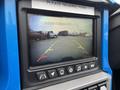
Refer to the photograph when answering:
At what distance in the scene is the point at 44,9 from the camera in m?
0.72

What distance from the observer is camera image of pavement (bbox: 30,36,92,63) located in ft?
2.40

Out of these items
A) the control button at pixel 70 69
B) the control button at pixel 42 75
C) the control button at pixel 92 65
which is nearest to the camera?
the control button at pixel 42 75

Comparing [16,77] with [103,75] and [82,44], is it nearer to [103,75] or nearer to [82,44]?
[82,44]

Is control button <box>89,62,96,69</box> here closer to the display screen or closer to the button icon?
the display screen

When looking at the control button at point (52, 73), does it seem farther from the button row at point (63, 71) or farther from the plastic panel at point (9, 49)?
the plastic panel at point (9, 49)

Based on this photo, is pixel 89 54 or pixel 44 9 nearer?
pixel 44 9

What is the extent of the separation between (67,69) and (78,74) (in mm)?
89

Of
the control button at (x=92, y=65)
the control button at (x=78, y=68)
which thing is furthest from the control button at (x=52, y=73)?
the control button at (x=92, y=65)

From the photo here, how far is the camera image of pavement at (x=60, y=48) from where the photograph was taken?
0.73m

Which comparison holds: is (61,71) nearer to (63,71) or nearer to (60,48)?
(63,71)

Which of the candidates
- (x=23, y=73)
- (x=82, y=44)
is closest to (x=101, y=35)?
(x=82, y=44)

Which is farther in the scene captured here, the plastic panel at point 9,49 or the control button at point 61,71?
the control button at point 61,71

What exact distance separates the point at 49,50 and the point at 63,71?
0.44 ft

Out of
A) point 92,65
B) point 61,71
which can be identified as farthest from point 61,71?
point 92,65
